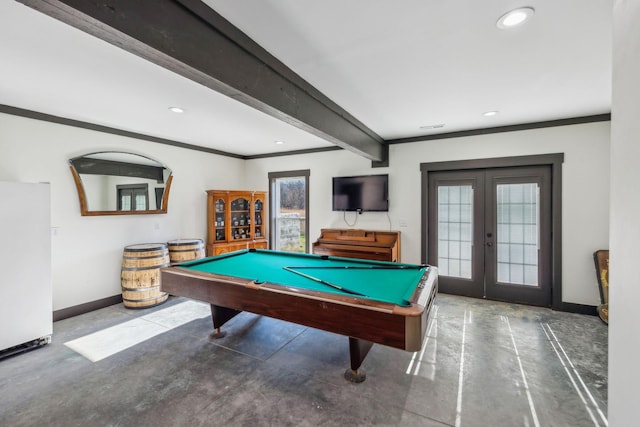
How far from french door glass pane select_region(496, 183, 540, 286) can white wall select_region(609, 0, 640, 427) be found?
348 cm

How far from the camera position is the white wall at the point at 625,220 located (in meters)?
0.79

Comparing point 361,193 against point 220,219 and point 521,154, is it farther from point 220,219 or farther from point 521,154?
point 220,219

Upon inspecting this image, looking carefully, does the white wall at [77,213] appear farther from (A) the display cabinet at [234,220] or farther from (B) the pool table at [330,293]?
(B) the pool table at [330,293]

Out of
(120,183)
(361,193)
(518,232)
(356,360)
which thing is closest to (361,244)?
(361,193)

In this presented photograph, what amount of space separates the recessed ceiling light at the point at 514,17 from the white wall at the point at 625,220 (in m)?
0.78

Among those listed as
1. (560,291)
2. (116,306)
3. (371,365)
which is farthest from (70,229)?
(560,291)

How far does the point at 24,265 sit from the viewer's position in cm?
280

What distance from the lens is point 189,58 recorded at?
1524mm

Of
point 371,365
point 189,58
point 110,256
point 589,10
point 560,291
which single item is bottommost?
point 371,365

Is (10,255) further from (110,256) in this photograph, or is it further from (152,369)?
(152,369)

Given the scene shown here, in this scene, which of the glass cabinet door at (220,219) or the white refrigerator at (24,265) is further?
the glass cabinet door at (220,219)

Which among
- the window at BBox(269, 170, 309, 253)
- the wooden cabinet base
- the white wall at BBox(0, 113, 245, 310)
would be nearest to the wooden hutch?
the window at BBox(269, 170, 309, 253)

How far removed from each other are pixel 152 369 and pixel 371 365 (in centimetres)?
190

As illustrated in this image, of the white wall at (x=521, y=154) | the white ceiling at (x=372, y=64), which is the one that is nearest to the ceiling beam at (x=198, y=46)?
the white ceiling at (x=372, y=64)
